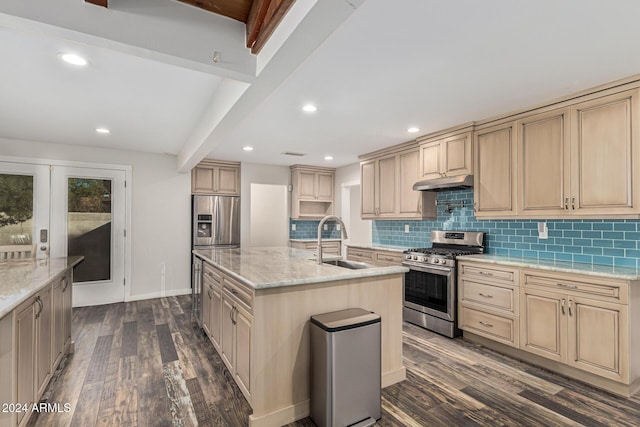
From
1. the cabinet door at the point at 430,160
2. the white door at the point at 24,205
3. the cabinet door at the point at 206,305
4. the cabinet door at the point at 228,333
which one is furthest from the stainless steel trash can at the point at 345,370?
the white door at the point at 24,205

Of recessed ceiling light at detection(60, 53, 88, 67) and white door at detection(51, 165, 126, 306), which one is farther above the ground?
recessed ceiling light at detection(60, 53, 88, 67)

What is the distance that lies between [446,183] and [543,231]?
3.49 feet

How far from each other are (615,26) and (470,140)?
182cm

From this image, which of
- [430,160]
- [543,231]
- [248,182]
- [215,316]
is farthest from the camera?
[248,182]

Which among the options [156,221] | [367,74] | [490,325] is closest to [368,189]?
[490,325]

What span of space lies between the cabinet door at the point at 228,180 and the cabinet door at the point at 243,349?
3.82m

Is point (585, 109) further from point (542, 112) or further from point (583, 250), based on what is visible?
point (583, 250)

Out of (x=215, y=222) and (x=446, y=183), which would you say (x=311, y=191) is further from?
(x=446, y=183)

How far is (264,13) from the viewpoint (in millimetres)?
1693

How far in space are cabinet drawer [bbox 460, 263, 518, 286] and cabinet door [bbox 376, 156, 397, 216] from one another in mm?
1563

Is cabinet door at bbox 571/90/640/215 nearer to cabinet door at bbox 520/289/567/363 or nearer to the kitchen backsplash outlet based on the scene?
cabinet door at bbox 520/289/567/363

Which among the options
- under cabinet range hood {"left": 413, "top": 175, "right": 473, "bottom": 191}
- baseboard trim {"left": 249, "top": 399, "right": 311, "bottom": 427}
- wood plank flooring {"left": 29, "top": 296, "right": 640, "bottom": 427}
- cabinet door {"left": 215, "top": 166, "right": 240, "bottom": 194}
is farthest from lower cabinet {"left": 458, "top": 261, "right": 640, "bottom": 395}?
cabinet door {"left": 215, "top": 166, "right": 240, "bottom": 194}

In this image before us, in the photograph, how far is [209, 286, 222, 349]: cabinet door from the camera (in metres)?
2.80

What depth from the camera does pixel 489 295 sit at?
3156mm
